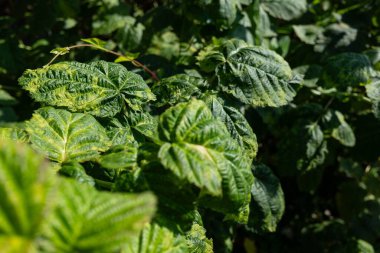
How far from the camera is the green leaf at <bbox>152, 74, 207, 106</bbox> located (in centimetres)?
148

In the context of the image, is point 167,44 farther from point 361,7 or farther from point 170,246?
point 170,246

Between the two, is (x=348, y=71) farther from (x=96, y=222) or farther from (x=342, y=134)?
(x=96, y=222)

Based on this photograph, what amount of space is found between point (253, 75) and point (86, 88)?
1.87 ft

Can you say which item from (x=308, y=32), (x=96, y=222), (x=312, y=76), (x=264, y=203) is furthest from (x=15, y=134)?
(x=308, y=32)

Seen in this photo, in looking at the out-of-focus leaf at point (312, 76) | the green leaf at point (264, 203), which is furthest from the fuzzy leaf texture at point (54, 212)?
the out-of-focus leaf at point (312, 76)

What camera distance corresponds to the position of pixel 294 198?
357cm

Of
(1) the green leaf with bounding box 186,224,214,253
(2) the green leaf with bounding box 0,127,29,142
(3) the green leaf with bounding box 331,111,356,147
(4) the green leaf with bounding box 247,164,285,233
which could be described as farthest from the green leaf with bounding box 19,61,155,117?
(3) the green leaf with bounding box 331,111,356,147

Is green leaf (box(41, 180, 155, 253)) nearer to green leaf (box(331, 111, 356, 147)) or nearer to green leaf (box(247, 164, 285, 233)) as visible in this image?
green leaf (box(247, 164, 285, 233))

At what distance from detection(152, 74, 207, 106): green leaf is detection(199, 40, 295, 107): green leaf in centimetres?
11

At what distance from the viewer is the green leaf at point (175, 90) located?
148 centimetres

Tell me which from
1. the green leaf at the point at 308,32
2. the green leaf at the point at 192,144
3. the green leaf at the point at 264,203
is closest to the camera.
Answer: the green leaf at the point at 192,144

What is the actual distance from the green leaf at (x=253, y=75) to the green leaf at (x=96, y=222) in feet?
2.92

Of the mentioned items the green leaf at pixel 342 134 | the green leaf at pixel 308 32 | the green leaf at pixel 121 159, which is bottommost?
the green leaf at pixel 342 134

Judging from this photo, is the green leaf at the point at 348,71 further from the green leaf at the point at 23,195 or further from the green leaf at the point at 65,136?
the green leaf at the point at 23,195
